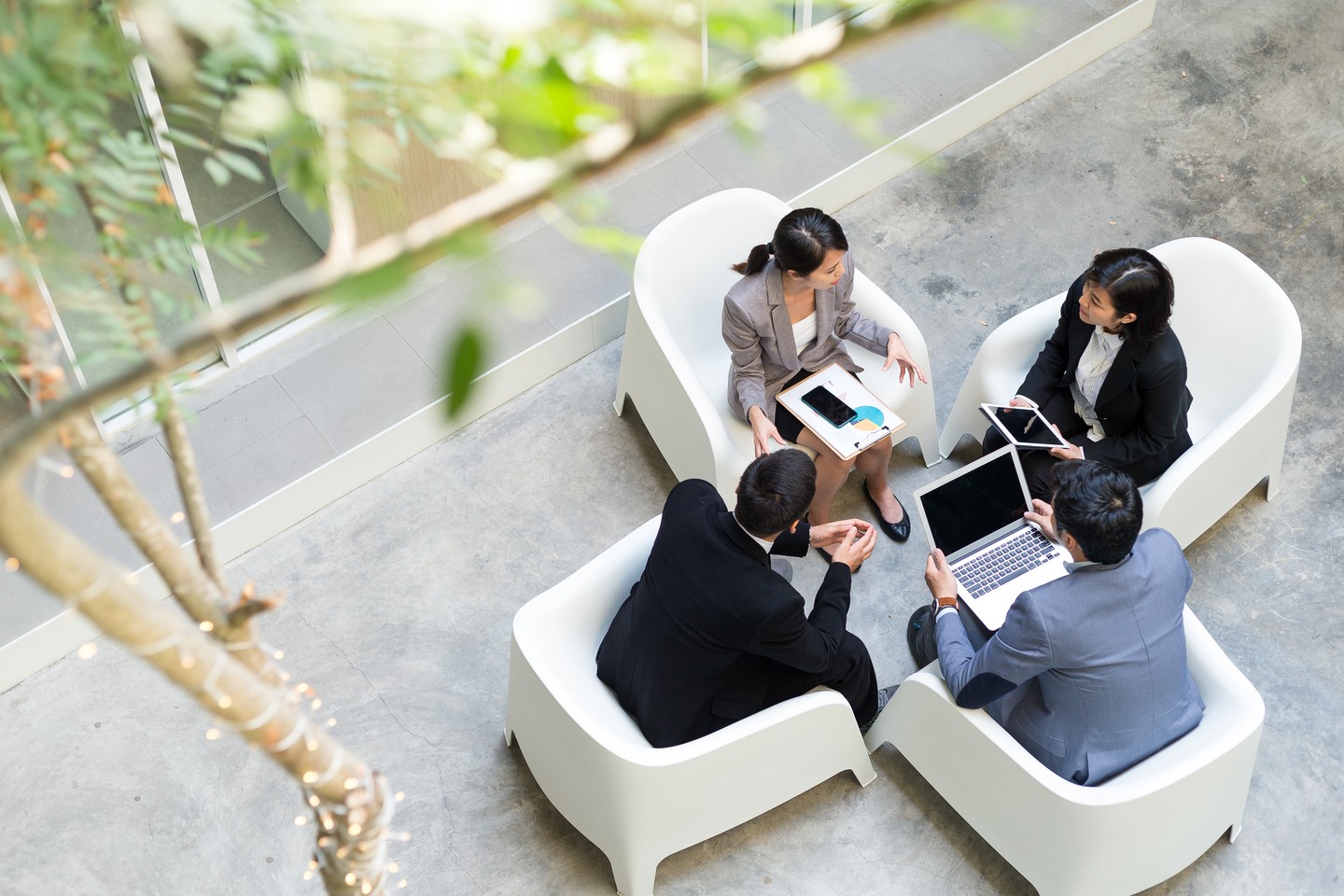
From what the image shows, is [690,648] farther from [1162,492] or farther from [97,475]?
[97,475]

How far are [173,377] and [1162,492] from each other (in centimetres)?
297

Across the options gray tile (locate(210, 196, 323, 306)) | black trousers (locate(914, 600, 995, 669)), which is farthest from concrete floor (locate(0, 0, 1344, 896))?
gray tile (locate(210, 196, 323, 306))

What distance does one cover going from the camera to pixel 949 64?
5.79 metres

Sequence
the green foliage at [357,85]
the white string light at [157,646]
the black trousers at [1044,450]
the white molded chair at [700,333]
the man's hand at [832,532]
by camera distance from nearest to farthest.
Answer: the green foliage at [357,85] → the white string light at [157,646] → the man's hand at [832,532] → the black trousers at [1044,450] → the white molded chair at [700,333]

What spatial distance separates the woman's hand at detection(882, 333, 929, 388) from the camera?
13.8ft

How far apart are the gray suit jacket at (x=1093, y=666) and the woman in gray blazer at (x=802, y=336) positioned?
92 cm

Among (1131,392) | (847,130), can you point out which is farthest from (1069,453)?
(847,130)

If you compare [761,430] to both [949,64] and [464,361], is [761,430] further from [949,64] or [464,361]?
[464,361]

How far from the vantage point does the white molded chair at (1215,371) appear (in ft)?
12.9

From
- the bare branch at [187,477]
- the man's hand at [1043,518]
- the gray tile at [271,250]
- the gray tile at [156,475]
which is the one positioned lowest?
the gray tile at [156,475]

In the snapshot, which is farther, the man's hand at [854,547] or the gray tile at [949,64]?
the gray tile at [949,64]

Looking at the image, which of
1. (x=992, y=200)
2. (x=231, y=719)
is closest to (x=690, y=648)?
(x=231, y=719)

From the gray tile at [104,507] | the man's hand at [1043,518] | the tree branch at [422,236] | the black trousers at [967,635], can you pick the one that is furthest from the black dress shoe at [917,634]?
the tree branch at [422,236]

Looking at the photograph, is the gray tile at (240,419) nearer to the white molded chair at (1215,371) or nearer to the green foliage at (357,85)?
the white molded chair at (1215,371)
